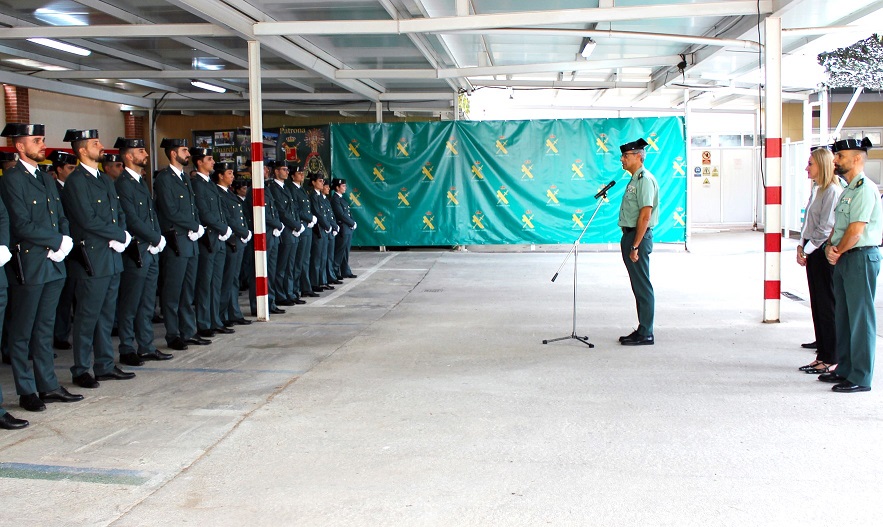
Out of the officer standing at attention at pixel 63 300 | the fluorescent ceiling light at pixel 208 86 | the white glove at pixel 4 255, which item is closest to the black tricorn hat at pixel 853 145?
the white glove at pixel 4 255

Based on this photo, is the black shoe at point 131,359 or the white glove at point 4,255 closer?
the white glove at point 4,255

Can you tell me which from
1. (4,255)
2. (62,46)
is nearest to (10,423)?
(4,255)

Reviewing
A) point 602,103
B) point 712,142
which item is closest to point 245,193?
point 602,103

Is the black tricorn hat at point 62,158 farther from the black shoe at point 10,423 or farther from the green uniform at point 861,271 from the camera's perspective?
the green uniform at point 861,271

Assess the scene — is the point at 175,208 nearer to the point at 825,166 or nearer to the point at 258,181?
the point at 258,181

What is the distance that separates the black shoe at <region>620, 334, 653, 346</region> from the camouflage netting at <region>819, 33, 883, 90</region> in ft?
25.0

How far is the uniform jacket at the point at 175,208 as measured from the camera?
7055 mm

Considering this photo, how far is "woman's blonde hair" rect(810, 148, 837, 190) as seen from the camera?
589 centimetres

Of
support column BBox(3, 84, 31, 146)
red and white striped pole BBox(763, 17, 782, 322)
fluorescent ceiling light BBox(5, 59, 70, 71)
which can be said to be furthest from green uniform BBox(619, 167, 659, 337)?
support column BBox(3, 84, 31, 146)

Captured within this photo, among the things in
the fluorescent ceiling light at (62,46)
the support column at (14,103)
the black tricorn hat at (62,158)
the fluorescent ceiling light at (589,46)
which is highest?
the fluorescent ceiling light at (62,46)

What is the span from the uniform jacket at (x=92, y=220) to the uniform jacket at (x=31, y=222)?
46cm

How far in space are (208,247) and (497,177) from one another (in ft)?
28.1

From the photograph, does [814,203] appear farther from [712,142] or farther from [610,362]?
[712,142]

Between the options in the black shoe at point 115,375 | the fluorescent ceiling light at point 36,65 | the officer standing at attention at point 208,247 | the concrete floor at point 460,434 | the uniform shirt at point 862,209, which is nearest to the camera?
the concrete floor at point 460,434
